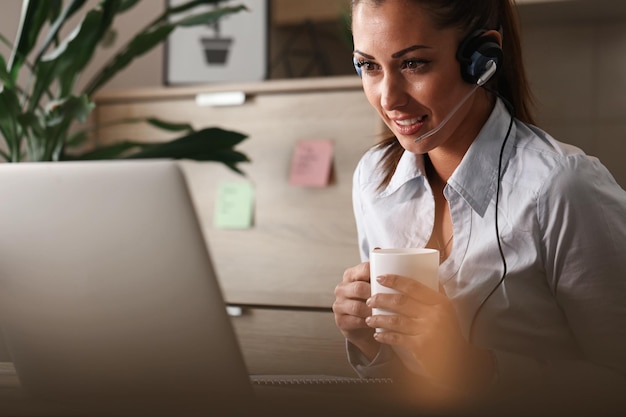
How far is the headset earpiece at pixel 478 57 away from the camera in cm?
90

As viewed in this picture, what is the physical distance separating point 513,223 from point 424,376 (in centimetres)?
22

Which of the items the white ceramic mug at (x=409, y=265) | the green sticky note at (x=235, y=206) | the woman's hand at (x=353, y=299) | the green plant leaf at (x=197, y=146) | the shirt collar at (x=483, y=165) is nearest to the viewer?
the white ceramic mug at (x=409, y=265)

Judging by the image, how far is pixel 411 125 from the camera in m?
0.93

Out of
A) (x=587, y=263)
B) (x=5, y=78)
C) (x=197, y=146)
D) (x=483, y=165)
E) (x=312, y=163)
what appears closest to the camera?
(x=587, y=263)

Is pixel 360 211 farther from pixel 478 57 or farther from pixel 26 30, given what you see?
pixel 26 30

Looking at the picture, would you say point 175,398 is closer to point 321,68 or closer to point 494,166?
point 494,166

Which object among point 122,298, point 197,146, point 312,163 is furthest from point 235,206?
point 122,298

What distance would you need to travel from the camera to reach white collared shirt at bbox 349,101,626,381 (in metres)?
0.87

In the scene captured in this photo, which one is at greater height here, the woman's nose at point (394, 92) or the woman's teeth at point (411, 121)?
the woman's nose at point (394, 92)

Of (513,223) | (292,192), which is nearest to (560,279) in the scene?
(513,223)

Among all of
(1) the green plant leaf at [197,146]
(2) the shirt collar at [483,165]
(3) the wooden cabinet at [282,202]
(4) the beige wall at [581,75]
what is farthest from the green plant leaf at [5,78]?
(4) the beige wall at [581,75]

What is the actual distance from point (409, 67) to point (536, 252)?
263 millimetres

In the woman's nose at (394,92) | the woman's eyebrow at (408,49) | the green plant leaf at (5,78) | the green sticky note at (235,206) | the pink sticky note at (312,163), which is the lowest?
the green sticky note at (235,206)

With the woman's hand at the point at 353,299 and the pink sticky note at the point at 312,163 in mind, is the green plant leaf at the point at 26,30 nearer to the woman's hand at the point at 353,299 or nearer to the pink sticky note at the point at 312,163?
the pink sticky note at the point at 312,163
